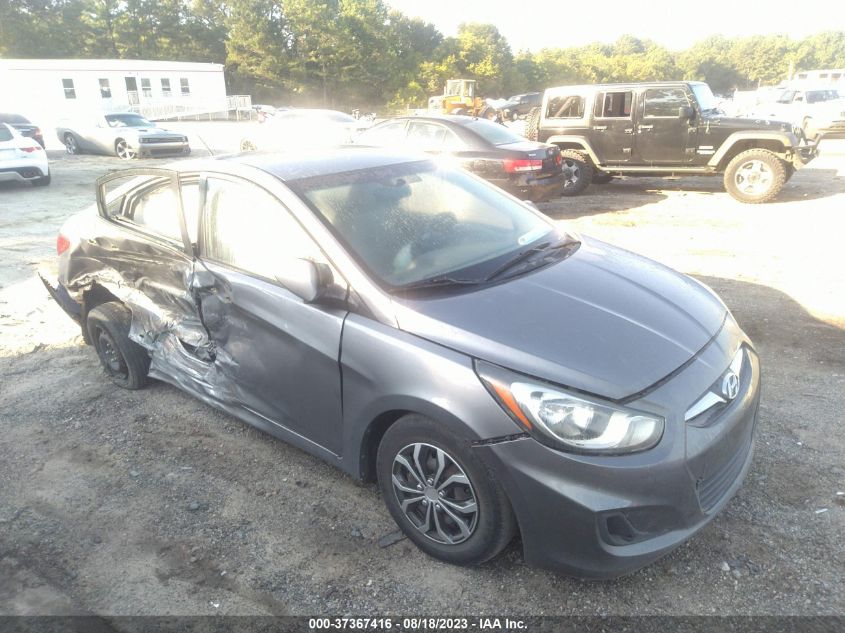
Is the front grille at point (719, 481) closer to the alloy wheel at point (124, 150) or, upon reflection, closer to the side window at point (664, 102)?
the side window at point (664, 102)

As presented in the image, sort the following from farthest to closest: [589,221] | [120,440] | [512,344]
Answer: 1. [589,221]
2. [120,440]
3. [512,344]

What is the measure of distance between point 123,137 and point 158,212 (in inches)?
652

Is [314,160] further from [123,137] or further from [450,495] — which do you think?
[123,137]

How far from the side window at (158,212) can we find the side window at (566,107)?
357 inches

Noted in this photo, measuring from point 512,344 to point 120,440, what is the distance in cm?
268

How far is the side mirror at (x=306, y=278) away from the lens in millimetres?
2621

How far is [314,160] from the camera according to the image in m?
3.39

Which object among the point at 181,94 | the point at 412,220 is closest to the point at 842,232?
the point at 412,220

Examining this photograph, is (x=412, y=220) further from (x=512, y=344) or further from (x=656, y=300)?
(x=656, y=300)

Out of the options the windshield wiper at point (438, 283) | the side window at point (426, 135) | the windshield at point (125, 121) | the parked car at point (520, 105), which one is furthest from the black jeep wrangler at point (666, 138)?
Answer: the parked car at point (520, 105)

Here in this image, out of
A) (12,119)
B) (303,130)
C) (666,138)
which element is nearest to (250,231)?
(666,138)

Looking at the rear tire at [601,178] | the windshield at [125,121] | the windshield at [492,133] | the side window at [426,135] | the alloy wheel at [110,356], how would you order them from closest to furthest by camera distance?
the alloy wheel at [110,356] → the windshield at [492,133] → the side window at [426,135] → the rear tire at [601,178] → the windshield at [125,121]

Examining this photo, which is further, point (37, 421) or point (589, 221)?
point (589, 221)

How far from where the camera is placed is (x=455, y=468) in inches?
94.3
